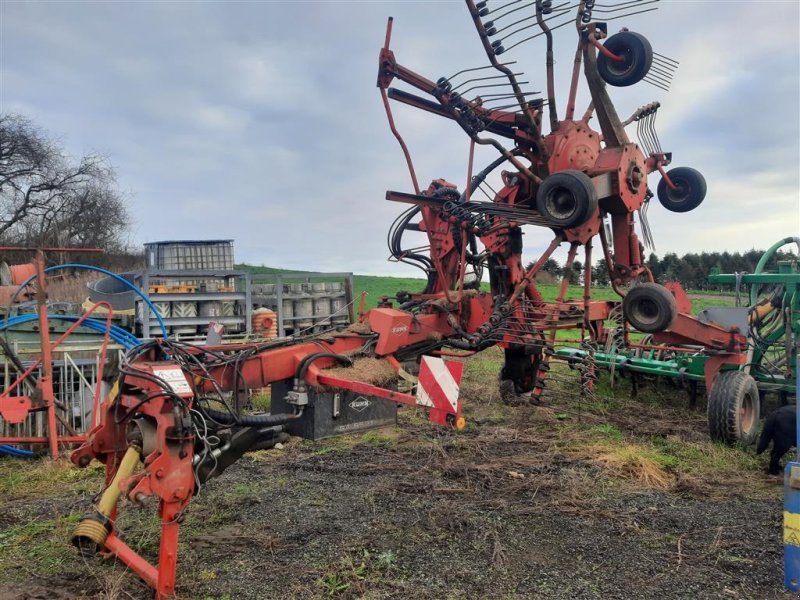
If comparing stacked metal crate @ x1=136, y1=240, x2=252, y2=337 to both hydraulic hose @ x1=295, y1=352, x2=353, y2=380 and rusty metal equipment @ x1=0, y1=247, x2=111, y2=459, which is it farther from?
hydraulic hose @ x1=295, y1=352, x2=353, y2=380

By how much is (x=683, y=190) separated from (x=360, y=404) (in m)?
4.87

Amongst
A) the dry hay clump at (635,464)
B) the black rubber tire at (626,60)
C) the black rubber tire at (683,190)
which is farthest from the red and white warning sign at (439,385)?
the black rubber tire at (683,190)

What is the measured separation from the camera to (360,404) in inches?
198

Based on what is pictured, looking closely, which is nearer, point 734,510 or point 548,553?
point 548,553

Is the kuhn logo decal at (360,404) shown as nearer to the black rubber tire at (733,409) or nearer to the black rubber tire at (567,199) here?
the black rubber tire at (567,199)

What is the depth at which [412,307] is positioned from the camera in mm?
6352

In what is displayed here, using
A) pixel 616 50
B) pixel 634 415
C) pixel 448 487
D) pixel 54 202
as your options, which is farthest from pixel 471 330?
pixel 54 202

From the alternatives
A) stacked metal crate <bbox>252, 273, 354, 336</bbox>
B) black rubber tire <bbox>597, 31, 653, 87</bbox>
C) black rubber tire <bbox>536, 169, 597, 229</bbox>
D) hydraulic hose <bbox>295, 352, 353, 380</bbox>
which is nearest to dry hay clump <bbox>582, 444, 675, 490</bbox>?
black rubber tire <bbox>536, 169, 597, 229</bbox>

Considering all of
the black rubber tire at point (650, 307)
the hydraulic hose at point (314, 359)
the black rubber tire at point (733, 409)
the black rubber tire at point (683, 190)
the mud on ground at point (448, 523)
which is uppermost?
the black rubber tire at point (683, 190)

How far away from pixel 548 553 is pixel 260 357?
8.30ft

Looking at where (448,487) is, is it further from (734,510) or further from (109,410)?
(109,410)

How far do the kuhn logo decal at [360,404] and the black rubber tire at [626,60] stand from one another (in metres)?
4.25

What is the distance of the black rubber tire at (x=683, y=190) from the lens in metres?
7.44

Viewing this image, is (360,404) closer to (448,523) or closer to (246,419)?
(246,419)
